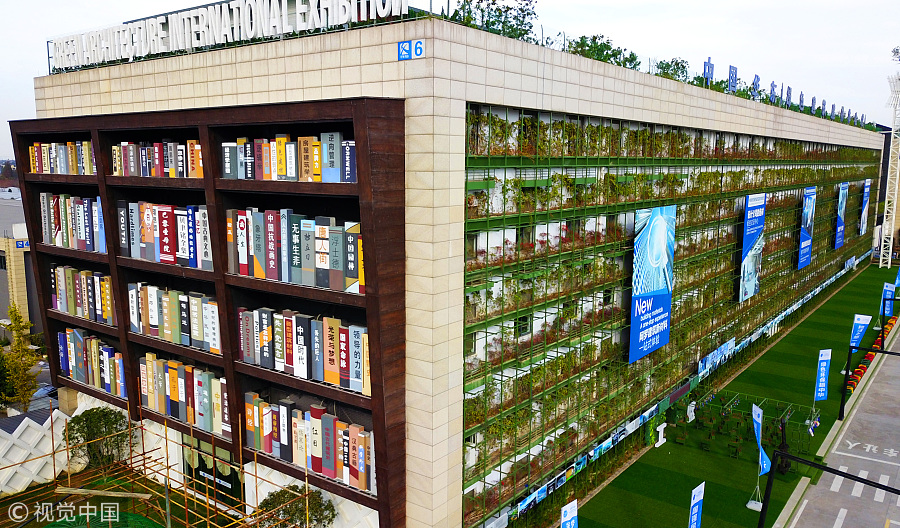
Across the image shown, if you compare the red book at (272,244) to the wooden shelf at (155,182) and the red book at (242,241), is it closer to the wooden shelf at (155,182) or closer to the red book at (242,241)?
the red book at (242,241)

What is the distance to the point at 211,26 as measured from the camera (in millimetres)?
20016

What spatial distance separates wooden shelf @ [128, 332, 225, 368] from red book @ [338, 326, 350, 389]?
4748 millimetres

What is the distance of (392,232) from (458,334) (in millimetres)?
3348

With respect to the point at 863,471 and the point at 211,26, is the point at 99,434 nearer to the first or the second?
the point at 211,26

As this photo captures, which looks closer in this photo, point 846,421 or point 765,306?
point 846,421

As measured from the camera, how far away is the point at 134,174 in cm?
2145

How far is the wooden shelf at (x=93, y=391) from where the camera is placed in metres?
23.9

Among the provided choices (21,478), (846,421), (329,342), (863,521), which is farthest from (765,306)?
(21,478)

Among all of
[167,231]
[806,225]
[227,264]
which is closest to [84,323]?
[167,231]

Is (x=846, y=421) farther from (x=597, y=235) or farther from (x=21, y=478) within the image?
(x=21, y=478)

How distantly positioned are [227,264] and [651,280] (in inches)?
644

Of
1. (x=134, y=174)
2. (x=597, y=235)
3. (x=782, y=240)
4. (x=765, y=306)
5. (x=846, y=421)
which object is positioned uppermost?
(x=134, y=174)

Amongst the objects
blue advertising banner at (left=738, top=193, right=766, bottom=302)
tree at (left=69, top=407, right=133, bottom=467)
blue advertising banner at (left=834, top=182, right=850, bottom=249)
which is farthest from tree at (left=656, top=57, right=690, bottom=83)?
Answer: blue advertising banner at (left=834, top=182, right=850, bottom=249)

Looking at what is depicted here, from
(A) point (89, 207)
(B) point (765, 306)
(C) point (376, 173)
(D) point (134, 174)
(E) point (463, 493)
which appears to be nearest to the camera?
(C) point (376, 173)
